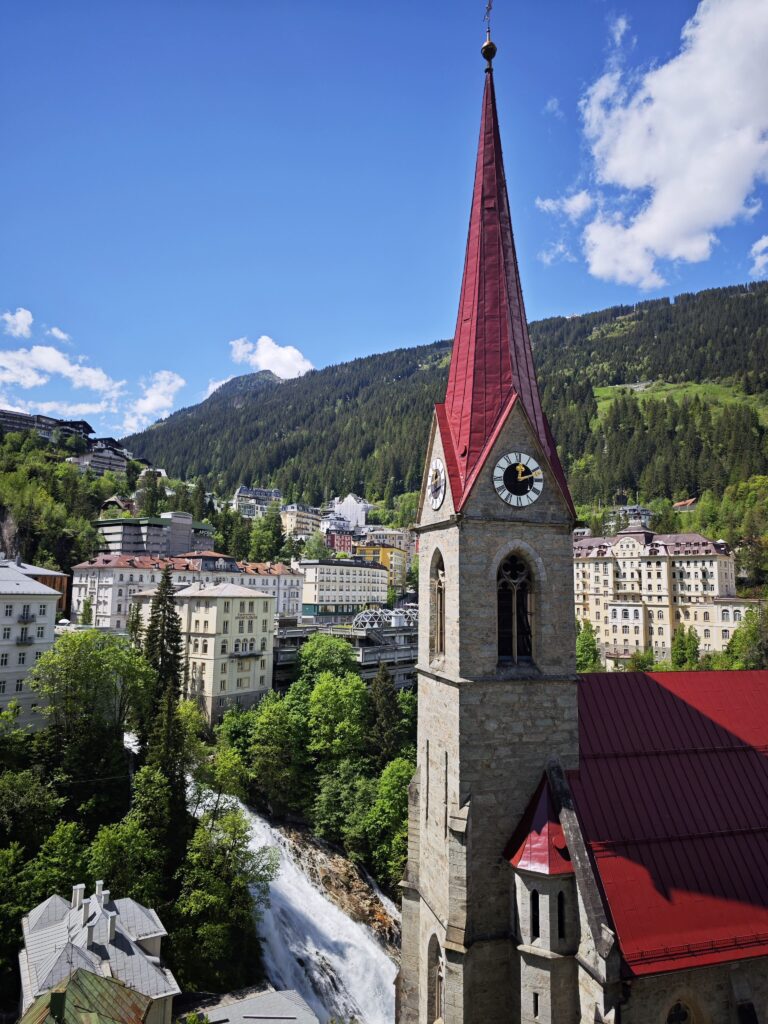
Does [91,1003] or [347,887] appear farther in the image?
[347,887]

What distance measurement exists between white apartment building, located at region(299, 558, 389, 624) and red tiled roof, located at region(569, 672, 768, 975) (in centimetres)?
10113

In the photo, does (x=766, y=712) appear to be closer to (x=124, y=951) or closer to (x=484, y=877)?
(x=484, y=877)

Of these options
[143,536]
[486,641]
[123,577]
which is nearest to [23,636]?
[123,577]

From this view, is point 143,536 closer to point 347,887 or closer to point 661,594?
point 347,887

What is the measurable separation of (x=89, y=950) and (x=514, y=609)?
20.8m

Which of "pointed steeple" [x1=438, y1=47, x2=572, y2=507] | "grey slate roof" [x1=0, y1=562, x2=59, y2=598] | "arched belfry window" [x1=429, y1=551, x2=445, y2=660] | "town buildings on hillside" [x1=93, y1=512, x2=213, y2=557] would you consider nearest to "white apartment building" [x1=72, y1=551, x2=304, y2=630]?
"town buildings on hillside" [x1=93, y1=512, x2=213, y2=557]

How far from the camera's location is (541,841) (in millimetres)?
16906

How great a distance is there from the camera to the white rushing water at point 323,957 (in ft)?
112

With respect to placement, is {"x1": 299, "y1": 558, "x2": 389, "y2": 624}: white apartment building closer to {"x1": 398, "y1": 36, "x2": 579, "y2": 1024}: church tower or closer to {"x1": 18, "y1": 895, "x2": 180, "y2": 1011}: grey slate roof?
{"x1": 18, "y1": 895, "x2": 180, "y2": 1011}: grey slate roof


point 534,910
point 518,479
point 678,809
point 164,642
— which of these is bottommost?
point 534,910

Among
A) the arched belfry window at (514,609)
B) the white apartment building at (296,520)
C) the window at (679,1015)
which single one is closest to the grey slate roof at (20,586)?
the arched belfry window at (514,609)

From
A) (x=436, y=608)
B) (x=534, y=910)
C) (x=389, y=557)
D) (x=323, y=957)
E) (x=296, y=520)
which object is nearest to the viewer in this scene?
(x=534, y=910)

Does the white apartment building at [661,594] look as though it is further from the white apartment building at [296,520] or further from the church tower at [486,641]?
the white apartment building at [296,520]

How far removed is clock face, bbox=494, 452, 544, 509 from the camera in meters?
18.7
